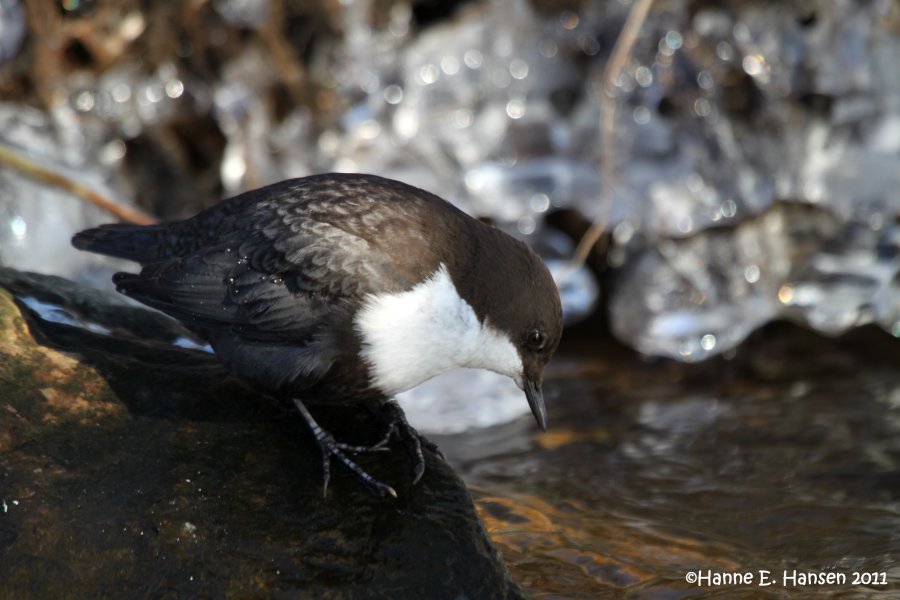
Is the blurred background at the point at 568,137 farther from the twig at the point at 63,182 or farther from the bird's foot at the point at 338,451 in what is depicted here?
the bird's foot at the point at 338,451

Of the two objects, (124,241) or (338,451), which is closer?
(338,451)

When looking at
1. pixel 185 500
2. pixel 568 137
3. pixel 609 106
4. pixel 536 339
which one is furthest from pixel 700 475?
pixel 185 500

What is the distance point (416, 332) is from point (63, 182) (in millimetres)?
2921

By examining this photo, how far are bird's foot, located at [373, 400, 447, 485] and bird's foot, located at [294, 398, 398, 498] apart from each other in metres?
0.06

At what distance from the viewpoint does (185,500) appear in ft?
8.71

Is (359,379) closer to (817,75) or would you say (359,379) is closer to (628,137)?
(628,137)

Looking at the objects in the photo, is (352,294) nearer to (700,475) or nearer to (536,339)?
(536,339)

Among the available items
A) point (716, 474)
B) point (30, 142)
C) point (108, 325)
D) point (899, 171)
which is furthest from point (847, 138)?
point (30, 142)

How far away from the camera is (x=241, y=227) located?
314 cm

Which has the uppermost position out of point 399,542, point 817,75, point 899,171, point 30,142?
point 817,75

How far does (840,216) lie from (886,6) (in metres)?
1.09

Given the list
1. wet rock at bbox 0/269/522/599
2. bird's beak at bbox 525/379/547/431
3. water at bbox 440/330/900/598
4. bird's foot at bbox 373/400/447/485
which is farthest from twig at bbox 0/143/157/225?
bird's beak at bbox 525/379/547/431

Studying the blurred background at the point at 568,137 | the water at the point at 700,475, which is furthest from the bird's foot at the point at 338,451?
the blurred background at the point at 568,137

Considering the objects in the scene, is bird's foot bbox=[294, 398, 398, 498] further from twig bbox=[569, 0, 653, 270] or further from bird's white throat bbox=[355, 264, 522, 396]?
twig bbox=[569, 0, 653, 270]
